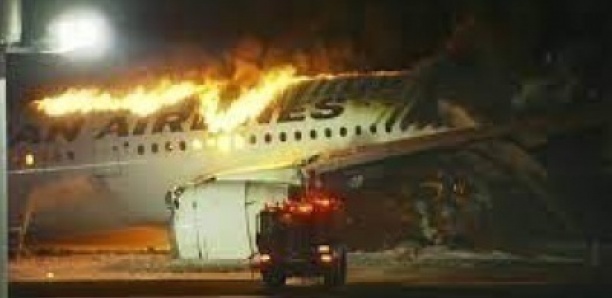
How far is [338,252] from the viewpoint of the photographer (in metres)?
10.7

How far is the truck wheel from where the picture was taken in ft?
35.1

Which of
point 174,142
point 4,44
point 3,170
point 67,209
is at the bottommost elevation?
point 67,209

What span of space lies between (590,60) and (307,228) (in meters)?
3.06

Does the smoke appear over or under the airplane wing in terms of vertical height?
under

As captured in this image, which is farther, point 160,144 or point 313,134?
point 160,144

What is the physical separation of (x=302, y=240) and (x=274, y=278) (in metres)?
0.45

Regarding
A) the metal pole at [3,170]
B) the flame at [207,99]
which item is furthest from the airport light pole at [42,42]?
the flame at [207,99]

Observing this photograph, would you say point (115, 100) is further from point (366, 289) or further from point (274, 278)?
point (366, 289)

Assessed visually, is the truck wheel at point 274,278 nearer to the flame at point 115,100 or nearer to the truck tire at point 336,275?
the truck tire at point 336,275

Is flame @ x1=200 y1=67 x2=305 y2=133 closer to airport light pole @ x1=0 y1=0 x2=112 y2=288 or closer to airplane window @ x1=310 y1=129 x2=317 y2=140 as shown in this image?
airplane window @ x1=310 y1=129 x2=317 y2=140

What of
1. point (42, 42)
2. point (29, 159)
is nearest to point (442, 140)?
point (42, 42)

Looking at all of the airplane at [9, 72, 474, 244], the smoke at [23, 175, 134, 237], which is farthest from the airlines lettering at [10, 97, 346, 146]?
the smoke at [23, 175, 134, 237]

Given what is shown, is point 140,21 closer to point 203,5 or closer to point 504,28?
point 203,5

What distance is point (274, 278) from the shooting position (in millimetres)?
10727
